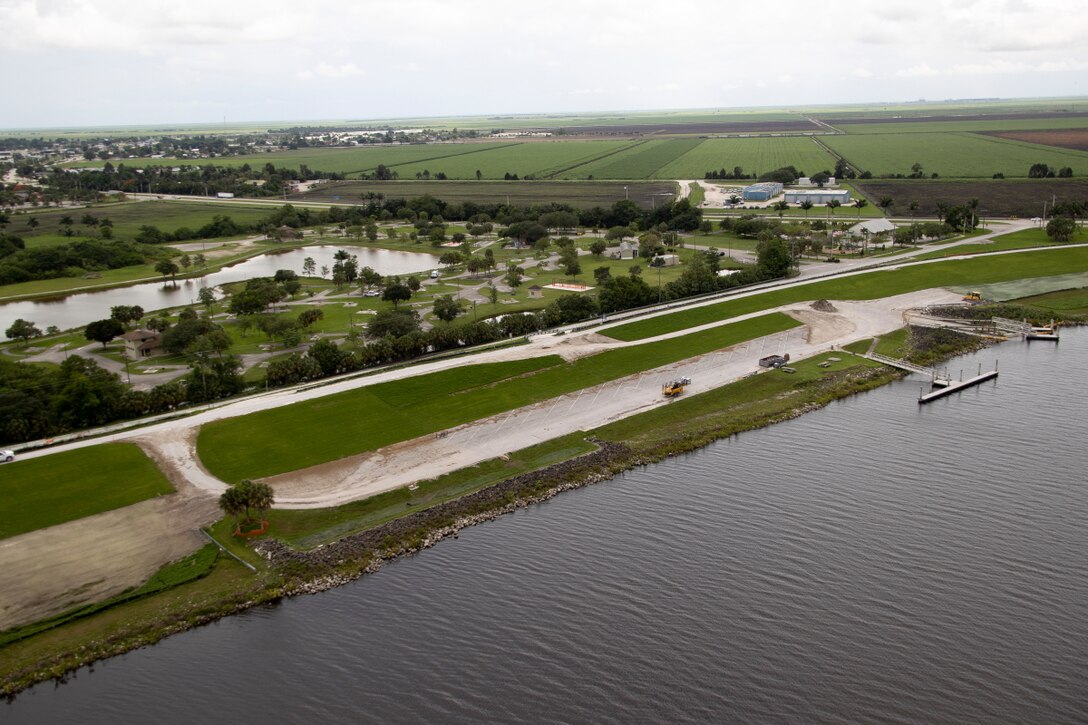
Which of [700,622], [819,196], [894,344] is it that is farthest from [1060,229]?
[700,622]

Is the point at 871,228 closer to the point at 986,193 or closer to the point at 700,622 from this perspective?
the point at 986,193

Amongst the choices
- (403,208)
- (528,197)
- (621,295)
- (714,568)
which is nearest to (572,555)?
(714,568)

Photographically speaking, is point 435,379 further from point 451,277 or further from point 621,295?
point 451,277

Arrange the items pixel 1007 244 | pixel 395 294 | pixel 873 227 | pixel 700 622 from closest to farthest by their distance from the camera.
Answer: pixel 700 622 → pixel 395 294 → pixel 1007 244 → pixel 873 227

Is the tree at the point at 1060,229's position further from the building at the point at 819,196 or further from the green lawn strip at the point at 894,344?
the green lawn strip at the point at 894,344

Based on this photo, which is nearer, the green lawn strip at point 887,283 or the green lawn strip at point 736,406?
the green lawn strip at point 736,406

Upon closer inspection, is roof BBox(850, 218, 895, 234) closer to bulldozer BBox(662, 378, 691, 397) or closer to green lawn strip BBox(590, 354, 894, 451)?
green lawn strip BBox(590, 354, 894, 451)

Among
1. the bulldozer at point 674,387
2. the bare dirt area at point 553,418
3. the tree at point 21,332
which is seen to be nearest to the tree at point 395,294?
the bare dirt area at point 553,418
